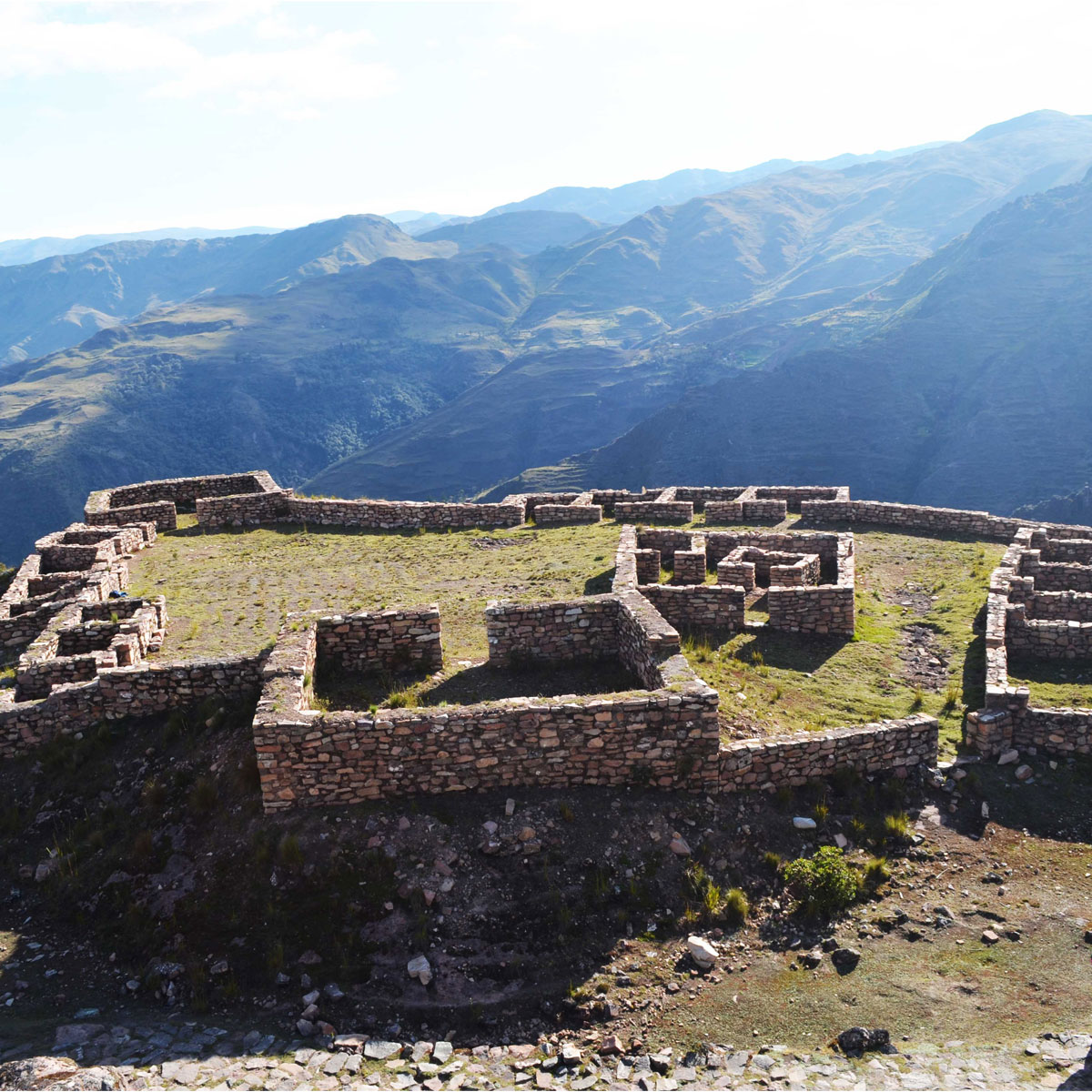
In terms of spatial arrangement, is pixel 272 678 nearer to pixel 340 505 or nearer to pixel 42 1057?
pixel 42 1057

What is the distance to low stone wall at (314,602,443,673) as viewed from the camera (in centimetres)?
1603

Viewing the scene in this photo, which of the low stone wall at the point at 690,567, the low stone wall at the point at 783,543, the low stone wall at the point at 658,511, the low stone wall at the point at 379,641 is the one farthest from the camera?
the low stone wall at the point at 658,511

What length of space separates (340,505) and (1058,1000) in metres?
25.7

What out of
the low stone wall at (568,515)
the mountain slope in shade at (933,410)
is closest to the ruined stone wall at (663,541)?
the low stone wall at (568,515)

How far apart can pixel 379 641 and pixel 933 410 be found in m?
176

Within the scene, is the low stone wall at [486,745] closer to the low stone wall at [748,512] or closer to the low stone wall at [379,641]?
the low stone wall at [379,641]

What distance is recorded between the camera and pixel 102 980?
36.1 feet

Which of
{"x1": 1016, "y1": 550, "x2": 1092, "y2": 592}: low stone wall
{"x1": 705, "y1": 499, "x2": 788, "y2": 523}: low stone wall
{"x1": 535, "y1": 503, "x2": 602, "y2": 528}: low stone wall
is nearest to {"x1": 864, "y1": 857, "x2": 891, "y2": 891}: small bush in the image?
{"x1": 1016, "y1": 550, "x2": 1092, "y2": 592}: low stone wall

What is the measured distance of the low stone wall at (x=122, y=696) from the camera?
49.9 feet

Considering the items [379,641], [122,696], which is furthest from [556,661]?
[122,696]

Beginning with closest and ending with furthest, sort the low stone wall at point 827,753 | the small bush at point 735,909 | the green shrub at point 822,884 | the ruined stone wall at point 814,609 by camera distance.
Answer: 1. the small bush at point 735,909
2. the green shrub at point 822,884
3. the low stone wall at point 827,753
4. the ruined stone wall at point 814,609

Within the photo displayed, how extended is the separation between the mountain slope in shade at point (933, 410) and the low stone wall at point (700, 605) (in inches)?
5267

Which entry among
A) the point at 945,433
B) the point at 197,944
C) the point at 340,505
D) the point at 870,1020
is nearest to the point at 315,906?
the point at 197,944

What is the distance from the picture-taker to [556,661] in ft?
54.3
